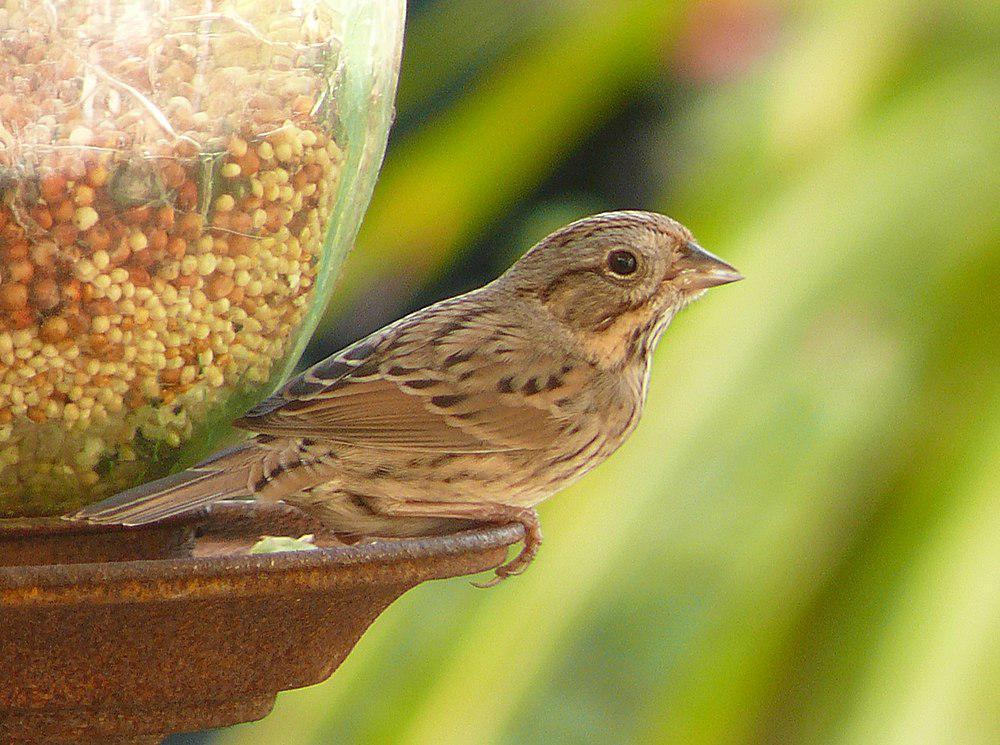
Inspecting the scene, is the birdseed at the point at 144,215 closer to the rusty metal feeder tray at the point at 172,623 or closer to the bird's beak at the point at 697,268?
the rusty metal feeder tray at the point at 172,623

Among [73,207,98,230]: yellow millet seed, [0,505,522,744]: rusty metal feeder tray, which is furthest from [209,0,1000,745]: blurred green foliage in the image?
[73,207,98,230]: yellow millet seed

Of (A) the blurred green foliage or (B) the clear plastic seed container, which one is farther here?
(A) the blurred green foliage

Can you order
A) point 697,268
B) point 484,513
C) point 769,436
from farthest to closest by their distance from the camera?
point 769,436 < point 697,268 < point 484,513

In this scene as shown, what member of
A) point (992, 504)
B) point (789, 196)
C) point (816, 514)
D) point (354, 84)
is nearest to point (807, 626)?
point (816, 514)

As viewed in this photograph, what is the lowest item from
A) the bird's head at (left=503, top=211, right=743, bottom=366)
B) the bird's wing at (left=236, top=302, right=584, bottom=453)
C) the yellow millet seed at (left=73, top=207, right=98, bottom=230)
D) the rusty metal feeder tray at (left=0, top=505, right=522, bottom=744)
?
the rusty metal feeder tray at (left=0, top=505, right=522, bottom=744)

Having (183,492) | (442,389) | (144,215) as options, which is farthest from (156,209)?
(442,389)

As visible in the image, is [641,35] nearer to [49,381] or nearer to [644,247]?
[644,247]

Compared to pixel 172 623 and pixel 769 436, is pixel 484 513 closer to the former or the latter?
pixel 172 623

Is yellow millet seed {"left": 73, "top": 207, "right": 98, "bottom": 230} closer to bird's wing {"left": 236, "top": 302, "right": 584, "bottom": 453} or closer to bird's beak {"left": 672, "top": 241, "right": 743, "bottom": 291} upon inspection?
bird's wing {"left": 236, "top": 302, "right": 584, "bottom": 453}
